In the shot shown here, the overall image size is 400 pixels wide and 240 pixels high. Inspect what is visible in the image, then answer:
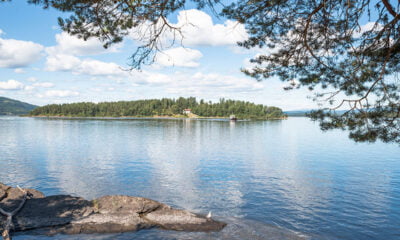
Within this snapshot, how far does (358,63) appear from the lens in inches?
405

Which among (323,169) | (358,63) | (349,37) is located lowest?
(323,169)

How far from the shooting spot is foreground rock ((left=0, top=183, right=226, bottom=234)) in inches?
457

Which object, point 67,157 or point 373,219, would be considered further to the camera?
point 67,157

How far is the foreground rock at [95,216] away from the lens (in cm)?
1162

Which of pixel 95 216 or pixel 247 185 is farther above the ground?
pixel 95 216

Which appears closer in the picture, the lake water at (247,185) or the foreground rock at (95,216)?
the foreground rock at (95,216)

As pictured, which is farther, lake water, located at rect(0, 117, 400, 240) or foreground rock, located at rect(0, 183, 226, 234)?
lake water, located at rect(0, 117, 400, 240)

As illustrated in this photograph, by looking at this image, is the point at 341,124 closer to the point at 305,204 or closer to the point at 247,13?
the point at 247,13

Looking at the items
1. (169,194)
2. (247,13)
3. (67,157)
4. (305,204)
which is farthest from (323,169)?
(67,157)

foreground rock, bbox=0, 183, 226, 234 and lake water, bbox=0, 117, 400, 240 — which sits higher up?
foreground rock, bbox=0, 183, 226, 234

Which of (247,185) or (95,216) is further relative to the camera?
(247,185)

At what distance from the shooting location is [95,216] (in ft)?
40.3

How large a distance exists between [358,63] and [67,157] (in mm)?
31919

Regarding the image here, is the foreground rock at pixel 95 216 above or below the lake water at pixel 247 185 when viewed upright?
above
